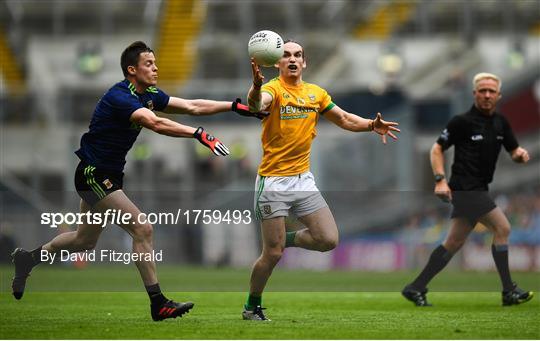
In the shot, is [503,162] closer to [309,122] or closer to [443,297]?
[443,297]

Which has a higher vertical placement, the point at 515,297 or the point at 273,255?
the point at 273,255

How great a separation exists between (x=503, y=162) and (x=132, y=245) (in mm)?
18861

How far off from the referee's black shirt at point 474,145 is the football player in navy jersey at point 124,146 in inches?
132

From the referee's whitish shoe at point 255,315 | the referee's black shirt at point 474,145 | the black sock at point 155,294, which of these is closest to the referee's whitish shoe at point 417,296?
the referee's black shirt at point 474,145

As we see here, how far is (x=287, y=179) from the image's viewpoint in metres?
9.95

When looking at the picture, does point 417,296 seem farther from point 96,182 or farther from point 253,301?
point 96,182

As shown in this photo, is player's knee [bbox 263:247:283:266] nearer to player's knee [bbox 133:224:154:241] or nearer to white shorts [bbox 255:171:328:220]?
white shorts [bbox 255:171:328:220]

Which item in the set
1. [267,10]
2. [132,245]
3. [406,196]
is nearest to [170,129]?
[132,245]

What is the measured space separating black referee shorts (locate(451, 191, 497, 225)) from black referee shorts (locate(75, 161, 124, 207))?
425cm

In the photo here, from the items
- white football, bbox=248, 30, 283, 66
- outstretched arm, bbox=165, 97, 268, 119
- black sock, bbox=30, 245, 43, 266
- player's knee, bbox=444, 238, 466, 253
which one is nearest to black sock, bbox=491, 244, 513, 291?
player's knee, bbox=444, 238, 466, 253

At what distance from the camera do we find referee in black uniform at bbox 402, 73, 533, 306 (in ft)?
40.0

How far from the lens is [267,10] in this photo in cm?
3400
